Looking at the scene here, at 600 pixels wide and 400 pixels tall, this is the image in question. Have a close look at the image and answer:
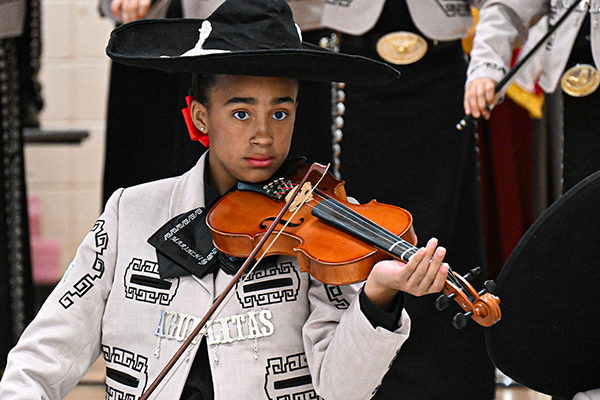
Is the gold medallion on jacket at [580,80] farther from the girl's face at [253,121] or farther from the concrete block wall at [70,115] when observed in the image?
the concrete block wall at [70,115]

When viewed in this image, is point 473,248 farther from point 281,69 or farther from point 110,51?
point 110,51

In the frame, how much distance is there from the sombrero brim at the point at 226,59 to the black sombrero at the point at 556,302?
0.41 m

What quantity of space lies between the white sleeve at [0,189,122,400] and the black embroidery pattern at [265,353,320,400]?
1.09 ft

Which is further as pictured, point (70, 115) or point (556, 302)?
point (70, 115)

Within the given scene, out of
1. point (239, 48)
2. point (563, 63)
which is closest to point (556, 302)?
point (239, 48)

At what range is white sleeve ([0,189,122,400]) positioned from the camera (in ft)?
4.73

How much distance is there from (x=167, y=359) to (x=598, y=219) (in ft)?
2.35

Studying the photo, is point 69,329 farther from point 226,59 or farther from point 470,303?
point 470,303

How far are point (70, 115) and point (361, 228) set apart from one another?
332 cm

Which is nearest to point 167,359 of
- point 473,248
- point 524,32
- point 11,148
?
point 473,248

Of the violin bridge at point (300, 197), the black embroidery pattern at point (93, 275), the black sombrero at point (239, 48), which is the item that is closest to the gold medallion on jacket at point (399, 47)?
the black sombrero at point (239, 48)

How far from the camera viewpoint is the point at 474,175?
221 centimetres

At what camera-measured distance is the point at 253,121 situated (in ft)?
4.96

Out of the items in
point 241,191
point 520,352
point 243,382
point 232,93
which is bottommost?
point 243,382
